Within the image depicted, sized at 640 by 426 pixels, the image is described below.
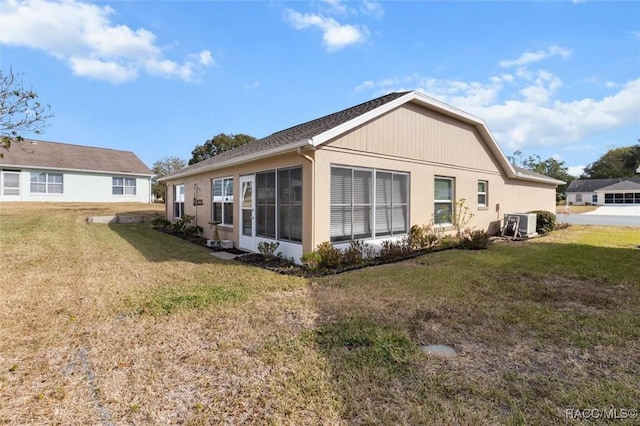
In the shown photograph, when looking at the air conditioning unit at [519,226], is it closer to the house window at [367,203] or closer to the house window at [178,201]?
the house window at [367,203]

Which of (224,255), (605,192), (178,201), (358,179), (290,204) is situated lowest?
(224,255)

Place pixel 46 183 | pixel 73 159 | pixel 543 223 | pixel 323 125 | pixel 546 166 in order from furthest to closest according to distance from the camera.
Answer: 1. pixel 546 166
2. pixel 73 159
3. pixel 46 183
4. pixel 543 223
5. pixel 323 125

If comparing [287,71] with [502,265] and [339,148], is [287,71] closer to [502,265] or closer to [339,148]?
[339,148]

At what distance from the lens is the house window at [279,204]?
7.79 m

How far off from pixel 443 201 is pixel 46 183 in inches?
1028

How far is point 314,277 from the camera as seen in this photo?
6.54m

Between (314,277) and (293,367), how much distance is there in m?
3.52

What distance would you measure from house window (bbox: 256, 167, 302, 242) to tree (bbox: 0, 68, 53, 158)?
4.66m

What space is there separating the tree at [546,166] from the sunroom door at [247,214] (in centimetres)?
5817

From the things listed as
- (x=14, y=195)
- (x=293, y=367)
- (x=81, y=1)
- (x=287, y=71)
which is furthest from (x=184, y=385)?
(x=14, y=195)

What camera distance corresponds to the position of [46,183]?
22.5 meters

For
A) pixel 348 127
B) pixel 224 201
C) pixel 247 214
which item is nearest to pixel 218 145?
pixel 224 201

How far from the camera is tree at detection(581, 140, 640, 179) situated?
57.6 meters

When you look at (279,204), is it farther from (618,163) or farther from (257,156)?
(618,163)
